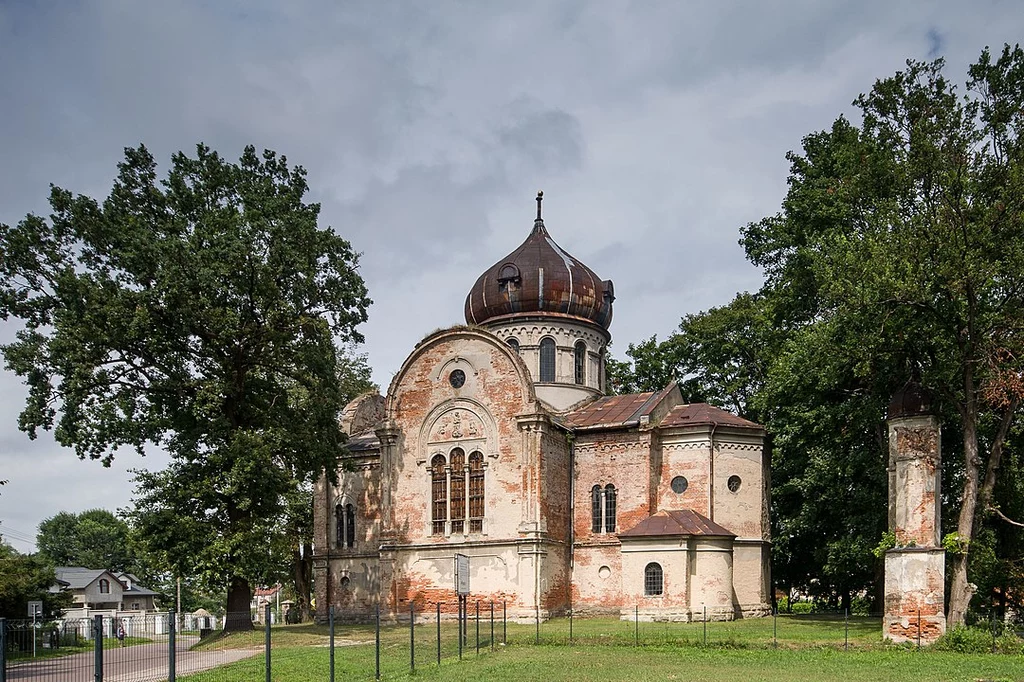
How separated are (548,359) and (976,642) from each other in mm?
21899

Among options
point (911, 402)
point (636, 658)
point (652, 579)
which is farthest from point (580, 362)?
point (636, 658)

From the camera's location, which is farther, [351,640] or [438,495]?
[438,495]

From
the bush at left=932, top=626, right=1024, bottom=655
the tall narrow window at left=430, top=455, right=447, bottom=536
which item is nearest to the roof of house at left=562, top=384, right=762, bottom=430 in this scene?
the tall narrow window at left=430, top=455, right=447, bottom=536

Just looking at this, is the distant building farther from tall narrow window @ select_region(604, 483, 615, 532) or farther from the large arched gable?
tall narrow window @ select_region(604, 483, 615, 532)

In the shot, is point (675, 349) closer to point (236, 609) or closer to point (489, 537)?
point (489, 537)

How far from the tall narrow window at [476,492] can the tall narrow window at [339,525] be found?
6.58 m

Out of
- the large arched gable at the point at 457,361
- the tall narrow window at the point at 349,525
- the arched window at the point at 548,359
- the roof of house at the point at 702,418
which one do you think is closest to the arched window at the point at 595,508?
the roof of house at the point at 702,418

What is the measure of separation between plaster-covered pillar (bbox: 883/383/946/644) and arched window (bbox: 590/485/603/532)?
489 inches

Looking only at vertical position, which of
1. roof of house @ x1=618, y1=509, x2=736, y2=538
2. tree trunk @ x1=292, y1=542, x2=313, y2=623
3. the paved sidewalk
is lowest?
tree trunk @ x1=292, y1=542, x2=313, y2=623

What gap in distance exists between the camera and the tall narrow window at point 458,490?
119 feet

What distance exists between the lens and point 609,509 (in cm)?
3647

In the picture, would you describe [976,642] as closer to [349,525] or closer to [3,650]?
[3,650]

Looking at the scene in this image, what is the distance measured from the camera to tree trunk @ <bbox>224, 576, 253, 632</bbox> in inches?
1189

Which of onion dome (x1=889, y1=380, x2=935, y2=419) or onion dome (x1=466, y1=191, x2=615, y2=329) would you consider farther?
onion dome (x1=466, y1=191, x2=615, y2=329)
